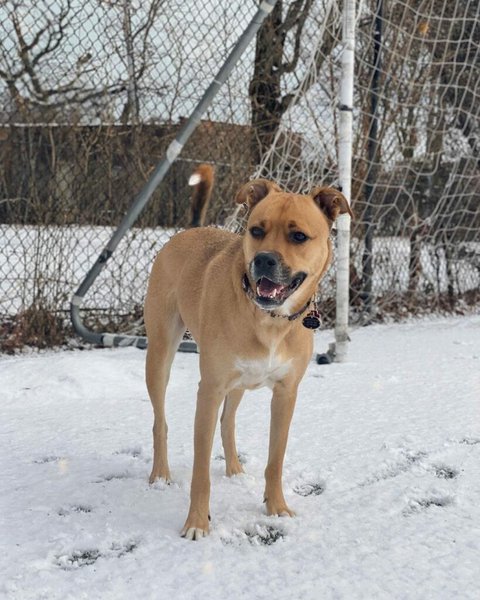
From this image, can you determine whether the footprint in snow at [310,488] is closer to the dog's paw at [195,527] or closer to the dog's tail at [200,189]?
the dog's paw at [195,527]

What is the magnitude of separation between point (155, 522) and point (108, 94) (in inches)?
130

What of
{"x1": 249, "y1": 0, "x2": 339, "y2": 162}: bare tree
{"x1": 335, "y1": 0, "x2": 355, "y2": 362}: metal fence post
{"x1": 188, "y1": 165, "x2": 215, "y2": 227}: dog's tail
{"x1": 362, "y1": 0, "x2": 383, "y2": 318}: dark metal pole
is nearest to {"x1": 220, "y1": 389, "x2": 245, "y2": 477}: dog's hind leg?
{"x1": 188, "y1": 165, "x2": 215, "y2": 227}: dog's tail

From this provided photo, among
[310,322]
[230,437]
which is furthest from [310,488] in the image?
[310,322]

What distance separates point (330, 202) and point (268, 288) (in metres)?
0.49

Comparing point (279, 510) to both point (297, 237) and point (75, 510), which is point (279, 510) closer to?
point (75, 510)

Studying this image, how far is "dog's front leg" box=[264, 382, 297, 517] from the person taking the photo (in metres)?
2.17

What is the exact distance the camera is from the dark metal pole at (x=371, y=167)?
16.8 feet

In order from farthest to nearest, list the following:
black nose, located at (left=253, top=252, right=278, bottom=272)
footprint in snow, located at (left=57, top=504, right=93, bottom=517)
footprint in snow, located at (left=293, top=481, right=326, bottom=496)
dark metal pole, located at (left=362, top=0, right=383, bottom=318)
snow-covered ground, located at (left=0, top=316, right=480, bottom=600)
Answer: dark metal pole, located at (left=362, top=0, right=383, bottom=318), footprint in snow, located at (left=293, top=481, right=326, bottom=496), footprint in snow, located at (left=57, top=504, right=93, bottom=517), black nose, located at (left=253, top=252, right=278, bottom=272), snow-covered ground, located at (left=0, top=316, right=480, bottom=600)

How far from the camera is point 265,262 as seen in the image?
1923 millimetres

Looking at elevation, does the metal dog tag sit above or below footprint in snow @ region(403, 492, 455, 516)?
above

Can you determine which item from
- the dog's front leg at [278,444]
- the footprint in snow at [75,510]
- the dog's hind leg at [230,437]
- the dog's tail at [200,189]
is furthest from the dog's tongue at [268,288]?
the dog's tail at [200,189]

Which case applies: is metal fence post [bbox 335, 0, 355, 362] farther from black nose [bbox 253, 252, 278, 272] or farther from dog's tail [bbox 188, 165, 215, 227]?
black nose [bbox 253, 252, 278, 272]

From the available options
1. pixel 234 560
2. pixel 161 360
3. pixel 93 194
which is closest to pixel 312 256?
pixel 161 360

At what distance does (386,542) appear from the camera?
1.93m
